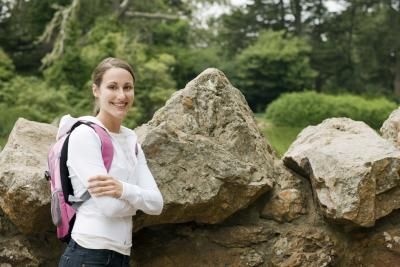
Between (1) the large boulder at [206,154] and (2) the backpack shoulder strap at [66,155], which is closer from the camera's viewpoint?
(2) the backpack shoulder strap at [66,155]

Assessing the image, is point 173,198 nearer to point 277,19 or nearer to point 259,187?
point 259,187

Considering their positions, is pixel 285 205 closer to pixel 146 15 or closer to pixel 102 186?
pixel 102 186

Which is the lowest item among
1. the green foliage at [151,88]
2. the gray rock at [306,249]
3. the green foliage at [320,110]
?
the green foliage at [320,110]


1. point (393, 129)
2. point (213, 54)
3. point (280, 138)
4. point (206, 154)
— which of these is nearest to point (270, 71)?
point (213, 54)

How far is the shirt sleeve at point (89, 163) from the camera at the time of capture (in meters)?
1.67

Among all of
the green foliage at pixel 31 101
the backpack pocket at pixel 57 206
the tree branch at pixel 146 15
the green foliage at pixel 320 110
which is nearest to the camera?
the backpack pocket at pixel 57 206

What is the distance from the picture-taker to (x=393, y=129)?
8.65ft

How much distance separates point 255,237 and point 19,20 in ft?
61.8

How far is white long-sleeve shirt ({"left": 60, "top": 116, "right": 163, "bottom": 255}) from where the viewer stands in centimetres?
168

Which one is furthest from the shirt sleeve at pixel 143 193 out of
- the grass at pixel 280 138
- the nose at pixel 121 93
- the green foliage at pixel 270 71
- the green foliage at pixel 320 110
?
the green foliage at pixel 270 71

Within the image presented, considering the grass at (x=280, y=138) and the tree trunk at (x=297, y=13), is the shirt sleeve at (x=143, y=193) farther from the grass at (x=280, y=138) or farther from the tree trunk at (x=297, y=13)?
the tree trunk at (x=297, y=13)

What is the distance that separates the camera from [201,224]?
96.8 inches

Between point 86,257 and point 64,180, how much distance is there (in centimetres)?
23

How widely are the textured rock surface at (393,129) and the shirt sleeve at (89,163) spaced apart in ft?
4.46
